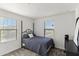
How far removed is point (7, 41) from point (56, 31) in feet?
2.99

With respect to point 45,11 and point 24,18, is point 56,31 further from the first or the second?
point 24,18

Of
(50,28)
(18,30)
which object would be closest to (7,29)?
(18,30)

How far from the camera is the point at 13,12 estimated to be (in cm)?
122

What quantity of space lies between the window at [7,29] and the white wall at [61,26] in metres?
0.46

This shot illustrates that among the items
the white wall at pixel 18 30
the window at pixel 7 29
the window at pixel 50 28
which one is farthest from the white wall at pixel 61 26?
the window at pixel 7 29

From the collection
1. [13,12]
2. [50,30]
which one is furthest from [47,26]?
[13,12]

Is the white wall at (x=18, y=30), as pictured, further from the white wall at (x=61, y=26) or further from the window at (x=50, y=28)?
the window at (x=50, y=28)

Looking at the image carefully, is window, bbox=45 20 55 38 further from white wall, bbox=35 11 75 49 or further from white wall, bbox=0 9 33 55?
white wall, bbox=0 9 33 55

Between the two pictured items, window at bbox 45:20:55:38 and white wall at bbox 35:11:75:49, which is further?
window at bbox 45:20:55:38

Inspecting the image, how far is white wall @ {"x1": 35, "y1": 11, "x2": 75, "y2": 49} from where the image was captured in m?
1.19

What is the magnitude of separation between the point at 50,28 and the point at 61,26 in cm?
20

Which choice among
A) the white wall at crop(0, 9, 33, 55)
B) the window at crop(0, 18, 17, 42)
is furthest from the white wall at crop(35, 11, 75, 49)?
the window at crop(0, 18, 17, 42)

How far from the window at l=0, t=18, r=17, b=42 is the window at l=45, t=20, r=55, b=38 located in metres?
0.62

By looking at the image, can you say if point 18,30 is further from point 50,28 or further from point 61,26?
point 61,26
